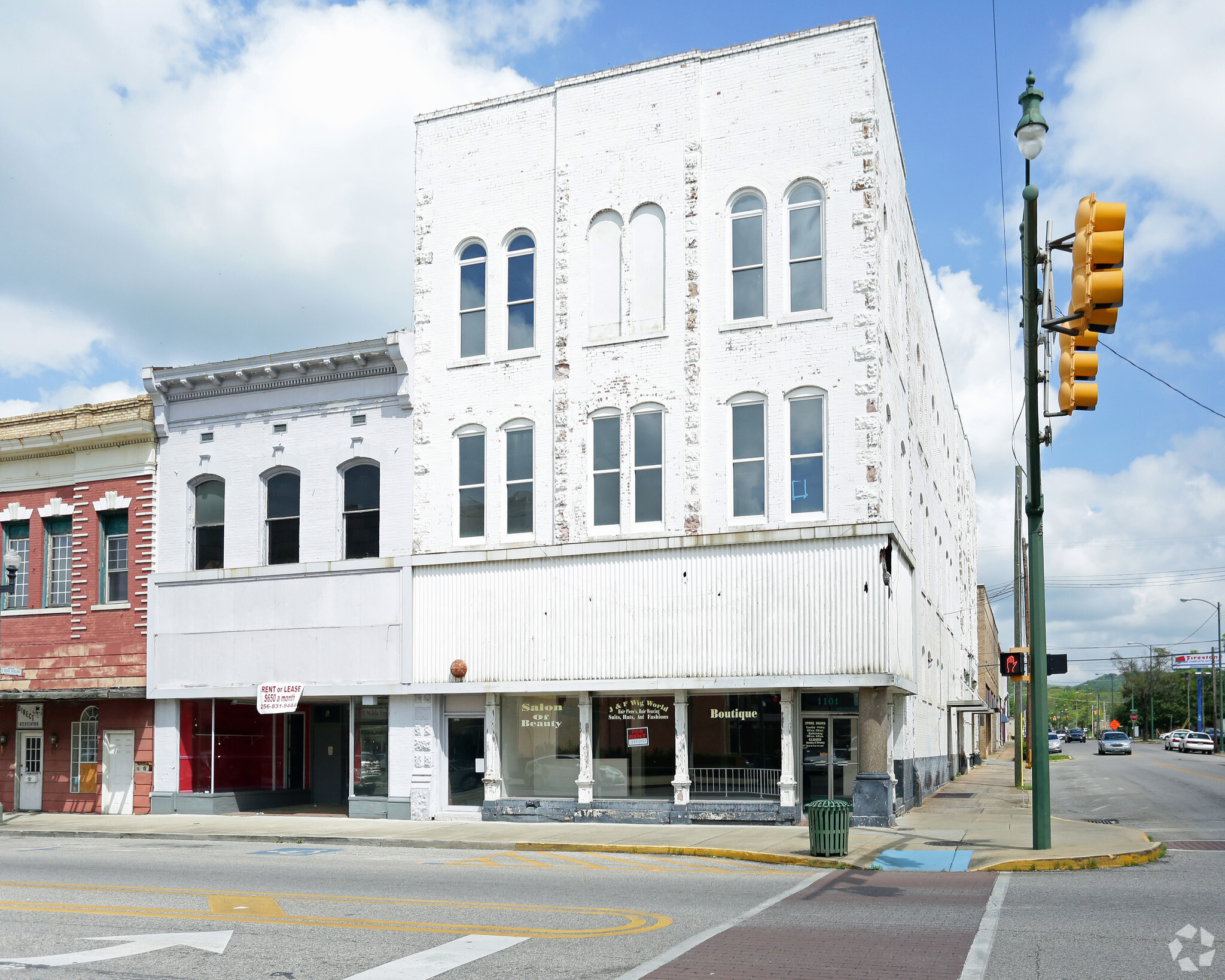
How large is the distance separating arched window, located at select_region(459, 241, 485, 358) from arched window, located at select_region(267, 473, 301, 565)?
489 centimetres

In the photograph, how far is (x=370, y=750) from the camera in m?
25.5

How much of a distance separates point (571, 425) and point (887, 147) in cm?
851

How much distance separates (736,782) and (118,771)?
14.7 m

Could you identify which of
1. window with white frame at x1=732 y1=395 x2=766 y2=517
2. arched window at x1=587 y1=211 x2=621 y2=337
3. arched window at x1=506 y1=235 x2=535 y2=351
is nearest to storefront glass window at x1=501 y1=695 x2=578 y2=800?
window with white frame at x1=732 y1=395 x2=766 y2=517

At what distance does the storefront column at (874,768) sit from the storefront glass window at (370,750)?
9.90 meters

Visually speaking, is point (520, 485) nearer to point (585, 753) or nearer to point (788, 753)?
point (585, 753)

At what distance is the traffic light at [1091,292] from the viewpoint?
39.4 ft

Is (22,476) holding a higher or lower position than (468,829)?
higher

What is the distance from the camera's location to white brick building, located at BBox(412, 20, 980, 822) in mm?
22141

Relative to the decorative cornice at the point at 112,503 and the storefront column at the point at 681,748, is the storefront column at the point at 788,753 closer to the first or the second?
the storefront column at the point at 681,748

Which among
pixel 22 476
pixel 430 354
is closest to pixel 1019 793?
pixel 430 354

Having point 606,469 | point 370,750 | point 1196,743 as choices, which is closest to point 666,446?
point 606,469

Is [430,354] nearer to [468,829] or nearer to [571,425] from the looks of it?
[571,425]

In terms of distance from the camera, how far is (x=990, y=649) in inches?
3302
